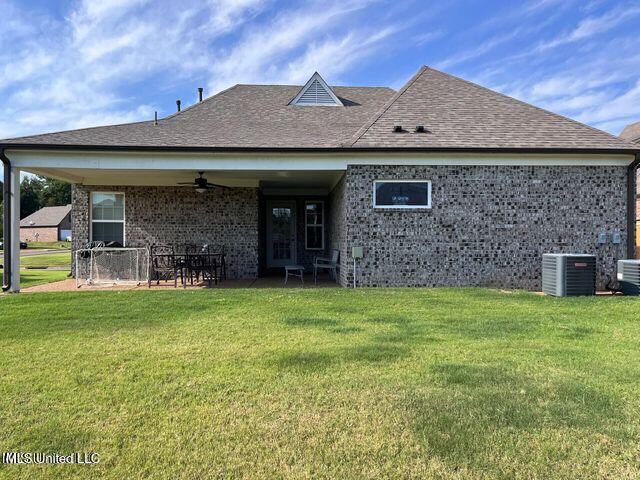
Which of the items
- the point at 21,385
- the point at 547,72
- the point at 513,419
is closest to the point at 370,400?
the point at 513,419

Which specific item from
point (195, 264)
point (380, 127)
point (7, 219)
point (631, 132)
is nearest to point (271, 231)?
point (195, 264)

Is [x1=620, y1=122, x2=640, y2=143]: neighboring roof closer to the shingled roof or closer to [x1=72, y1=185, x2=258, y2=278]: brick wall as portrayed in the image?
the shingled roof

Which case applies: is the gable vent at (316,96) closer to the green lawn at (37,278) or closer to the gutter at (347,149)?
the gutter at (347,149)

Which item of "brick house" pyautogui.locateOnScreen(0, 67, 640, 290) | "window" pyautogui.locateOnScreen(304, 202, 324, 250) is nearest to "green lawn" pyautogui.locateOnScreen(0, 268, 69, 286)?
"brick house" pyautogui.locateOnScreen(0, 67, 640, 290)

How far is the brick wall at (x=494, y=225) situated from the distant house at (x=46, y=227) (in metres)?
71.4

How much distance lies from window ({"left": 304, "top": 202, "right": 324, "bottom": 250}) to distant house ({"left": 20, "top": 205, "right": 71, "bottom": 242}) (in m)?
66.2

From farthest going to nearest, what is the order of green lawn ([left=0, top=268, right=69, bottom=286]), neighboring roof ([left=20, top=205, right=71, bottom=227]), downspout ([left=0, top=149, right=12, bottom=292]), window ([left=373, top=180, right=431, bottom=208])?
neighboring roof ([left=20, top=205, right=71, bottom=227]) < green lawn ([left=0, top=268, right=69, bottom=286]) < window ([left=373, top=180, right=431, bottom=208]) < downspout ([left=0, top=149, right=12, bottom=292])

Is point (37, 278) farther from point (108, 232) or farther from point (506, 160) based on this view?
point (506, 160)

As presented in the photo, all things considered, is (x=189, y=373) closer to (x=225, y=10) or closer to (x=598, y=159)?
(x=225, y=10)

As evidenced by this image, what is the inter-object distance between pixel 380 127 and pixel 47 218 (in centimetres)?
7396

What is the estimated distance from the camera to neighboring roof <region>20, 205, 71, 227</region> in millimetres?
68562

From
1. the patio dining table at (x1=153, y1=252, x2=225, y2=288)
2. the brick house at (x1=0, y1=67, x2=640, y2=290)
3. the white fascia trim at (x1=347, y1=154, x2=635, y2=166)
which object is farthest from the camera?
the patio dining table at (x1=153, y1=252, x2=225, y2=288)

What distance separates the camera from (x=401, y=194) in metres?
10.2

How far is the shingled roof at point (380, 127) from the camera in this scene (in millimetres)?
9992
